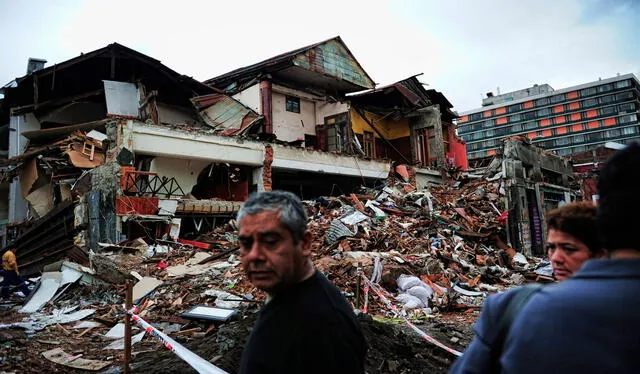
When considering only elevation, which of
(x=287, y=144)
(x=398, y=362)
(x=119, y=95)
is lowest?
(x=398, y=362)

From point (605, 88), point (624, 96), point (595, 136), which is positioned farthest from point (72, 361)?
point (605, 88)

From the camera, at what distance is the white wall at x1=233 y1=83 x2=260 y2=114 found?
62.4 ft

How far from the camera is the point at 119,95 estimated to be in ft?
50.1

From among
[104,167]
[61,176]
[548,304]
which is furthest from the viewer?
[61,176]

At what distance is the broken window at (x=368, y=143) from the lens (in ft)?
76.4

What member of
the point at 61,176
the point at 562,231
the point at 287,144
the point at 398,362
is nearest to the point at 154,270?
the point at 61,176

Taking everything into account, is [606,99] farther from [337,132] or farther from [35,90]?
[35,90]

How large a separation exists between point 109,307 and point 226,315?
12.1ft

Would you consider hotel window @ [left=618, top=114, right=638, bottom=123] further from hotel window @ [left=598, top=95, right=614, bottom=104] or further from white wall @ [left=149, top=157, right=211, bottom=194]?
white wall @ [left=149, top=157, right=211, bottom=194]

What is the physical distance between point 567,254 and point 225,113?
687 inches

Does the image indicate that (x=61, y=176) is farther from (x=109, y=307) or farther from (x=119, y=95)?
(x=109, y=307)

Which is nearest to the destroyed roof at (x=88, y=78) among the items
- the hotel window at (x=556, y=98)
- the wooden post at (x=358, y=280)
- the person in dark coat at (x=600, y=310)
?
the wooden post at (x=358, y=280)

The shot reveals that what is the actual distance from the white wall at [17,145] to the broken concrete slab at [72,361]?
13.4m

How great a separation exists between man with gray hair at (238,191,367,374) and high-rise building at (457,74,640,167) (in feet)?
225
